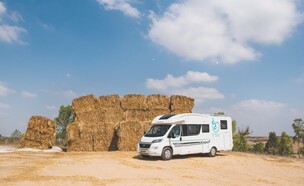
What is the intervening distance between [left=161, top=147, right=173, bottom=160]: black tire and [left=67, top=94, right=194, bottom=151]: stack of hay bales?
6.84m

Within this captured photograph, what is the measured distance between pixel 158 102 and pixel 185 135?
23.6 ft

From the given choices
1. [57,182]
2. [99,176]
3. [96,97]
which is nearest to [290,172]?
[99,176]

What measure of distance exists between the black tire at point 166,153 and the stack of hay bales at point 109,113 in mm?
6842

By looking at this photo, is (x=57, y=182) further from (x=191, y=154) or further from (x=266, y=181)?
(x=191, y=154)

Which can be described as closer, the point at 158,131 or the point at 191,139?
the point at 158,131

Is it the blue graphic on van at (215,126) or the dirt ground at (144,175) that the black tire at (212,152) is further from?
the dirt ground at (144,175)

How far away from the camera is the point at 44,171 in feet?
47.6

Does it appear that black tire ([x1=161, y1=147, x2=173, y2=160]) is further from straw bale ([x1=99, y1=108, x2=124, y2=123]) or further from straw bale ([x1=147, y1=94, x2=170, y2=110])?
straw bale ([x1=99, y1=108, x2=124, y2=123])

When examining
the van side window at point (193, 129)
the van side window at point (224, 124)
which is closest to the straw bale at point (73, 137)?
the van side window at point (193, 129)

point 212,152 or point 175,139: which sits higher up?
point 175,139

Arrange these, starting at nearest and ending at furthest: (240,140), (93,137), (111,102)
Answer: (93,137)
(111,102)
(240,140)

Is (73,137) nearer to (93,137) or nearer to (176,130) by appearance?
(93,137)

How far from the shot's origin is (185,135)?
2122 centimetres

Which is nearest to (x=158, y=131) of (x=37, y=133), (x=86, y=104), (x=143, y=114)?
(x=143, y=114)
